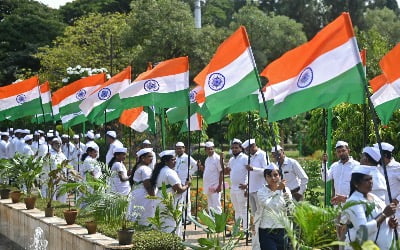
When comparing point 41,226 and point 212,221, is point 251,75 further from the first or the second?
point 41,226

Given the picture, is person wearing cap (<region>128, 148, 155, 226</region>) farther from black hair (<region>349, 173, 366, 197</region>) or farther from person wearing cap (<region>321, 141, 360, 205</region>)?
black hair (<region>349, 173, 366, 197</region>)

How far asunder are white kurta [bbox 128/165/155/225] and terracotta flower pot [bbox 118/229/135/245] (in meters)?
1.44

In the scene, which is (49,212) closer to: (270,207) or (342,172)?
(342,172)

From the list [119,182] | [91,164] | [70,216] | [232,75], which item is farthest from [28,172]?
[232,75]

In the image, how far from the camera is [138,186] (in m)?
11.2

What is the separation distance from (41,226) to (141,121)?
387 cm

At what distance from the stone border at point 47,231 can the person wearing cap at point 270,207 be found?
1.73m

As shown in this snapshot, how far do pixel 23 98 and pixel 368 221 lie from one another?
12681mm

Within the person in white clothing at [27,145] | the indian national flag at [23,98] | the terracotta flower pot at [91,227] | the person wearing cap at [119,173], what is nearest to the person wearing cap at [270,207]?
the terracotta flower pot at [91,227]

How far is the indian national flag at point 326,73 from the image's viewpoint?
7.80 metres

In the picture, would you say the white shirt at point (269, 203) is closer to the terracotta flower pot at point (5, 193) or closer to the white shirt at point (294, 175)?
the white shirt at point (294, 175)

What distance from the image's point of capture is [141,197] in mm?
11477

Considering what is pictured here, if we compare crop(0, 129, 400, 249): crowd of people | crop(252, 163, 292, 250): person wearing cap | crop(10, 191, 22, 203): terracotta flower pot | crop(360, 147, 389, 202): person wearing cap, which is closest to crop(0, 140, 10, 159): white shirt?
crop(0, 129, 400, 249): crowd of people

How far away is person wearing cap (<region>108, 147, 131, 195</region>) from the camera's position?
12.3 m
